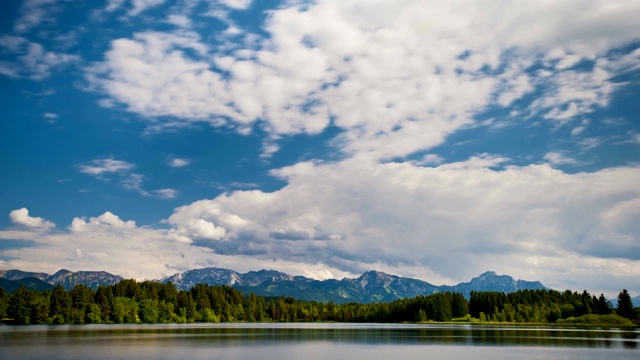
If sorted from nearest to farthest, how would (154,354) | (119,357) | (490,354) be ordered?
(119,357) < (154,354) < (490,354)

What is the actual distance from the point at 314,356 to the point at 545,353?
113 ft

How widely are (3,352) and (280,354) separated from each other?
1450 inches

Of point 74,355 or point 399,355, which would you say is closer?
point 74,355

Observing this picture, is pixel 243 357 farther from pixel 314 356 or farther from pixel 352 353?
Answer: pixel 352 353

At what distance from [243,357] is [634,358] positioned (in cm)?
5102

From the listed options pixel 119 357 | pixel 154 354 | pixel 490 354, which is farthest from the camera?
pixel 490 354

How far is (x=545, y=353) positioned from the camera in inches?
2987

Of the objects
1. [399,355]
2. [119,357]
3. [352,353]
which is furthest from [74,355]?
[399,355]

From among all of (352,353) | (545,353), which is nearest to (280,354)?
(352,353)

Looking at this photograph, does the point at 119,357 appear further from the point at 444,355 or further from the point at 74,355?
the point at 444,355

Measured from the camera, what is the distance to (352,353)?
2995 inches

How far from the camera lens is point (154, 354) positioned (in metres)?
70.4

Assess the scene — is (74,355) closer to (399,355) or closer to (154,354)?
(154,354)

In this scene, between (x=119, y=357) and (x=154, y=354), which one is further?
(x=154, y=354)
